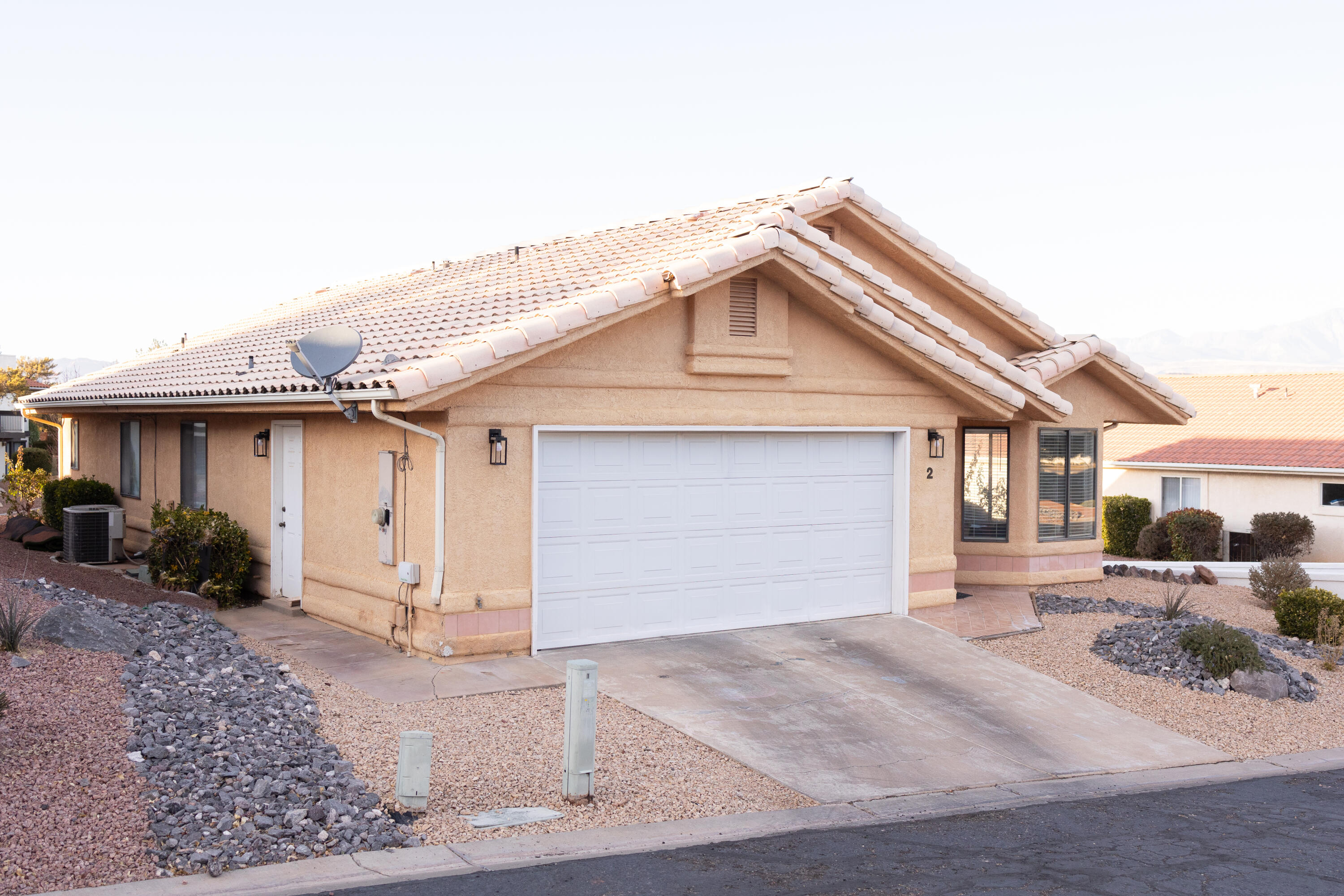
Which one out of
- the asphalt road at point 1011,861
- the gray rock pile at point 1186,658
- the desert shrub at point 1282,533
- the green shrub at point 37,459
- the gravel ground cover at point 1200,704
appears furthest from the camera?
the green shrub at point 37,459

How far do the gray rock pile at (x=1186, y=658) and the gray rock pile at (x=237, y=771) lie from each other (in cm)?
843

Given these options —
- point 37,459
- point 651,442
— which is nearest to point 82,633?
point 651,442

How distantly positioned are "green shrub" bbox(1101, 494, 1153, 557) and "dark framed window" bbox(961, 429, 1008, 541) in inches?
492

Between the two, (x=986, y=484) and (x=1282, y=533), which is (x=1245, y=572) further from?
(x=986, y=484)

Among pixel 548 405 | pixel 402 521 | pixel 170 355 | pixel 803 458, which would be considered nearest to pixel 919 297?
pixel 803 458

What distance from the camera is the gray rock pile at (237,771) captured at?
643cm

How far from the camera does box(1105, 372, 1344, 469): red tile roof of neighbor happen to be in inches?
1068

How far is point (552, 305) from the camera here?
11.6 metres

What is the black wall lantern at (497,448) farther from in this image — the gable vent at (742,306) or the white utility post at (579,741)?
the white utility post at (579,741)

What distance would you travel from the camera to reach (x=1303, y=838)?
7.69 meters

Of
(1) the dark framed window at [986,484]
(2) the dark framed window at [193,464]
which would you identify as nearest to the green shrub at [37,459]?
(2) the dark framed window at [193,464]

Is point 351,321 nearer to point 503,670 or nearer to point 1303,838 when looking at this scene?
point 503,670

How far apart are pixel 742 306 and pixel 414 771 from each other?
6.79 metres

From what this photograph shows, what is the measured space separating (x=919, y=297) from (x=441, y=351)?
9.07 meters
